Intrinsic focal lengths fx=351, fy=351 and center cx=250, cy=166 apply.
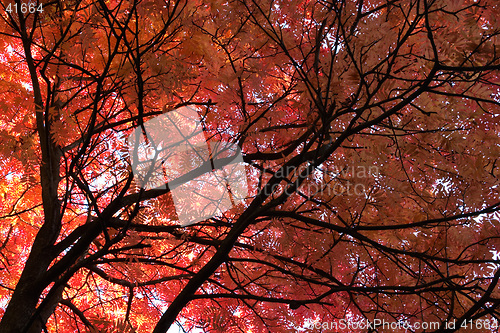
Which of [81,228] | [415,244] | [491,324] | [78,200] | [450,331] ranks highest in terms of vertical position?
[78,200]

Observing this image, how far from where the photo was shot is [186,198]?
3152 mm

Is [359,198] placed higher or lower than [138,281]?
higher

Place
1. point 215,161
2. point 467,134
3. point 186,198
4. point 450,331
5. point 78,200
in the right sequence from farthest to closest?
point 78,200
point 186,198
point 215,161
point 467,134
point 450,331

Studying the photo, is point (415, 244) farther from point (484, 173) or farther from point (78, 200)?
point (78, 200)

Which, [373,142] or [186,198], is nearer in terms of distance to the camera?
[373,142]

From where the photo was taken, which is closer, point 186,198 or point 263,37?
point 263,37

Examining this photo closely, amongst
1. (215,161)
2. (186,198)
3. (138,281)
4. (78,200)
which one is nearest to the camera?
(215,161)

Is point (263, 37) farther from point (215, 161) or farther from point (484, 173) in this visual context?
point (484, 173)

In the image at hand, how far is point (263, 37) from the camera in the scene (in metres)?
2.68

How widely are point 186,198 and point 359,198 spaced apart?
1.51 m

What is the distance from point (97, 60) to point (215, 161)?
4.12ft

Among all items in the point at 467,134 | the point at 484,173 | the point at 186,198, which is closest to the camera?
the point at 484,173

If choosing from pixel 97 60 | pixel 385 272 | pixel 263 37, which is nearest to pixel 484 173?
pixel 385 272

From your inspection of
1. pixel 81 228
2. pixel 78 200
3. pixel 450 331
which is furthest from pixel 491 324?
pixel 78 200
